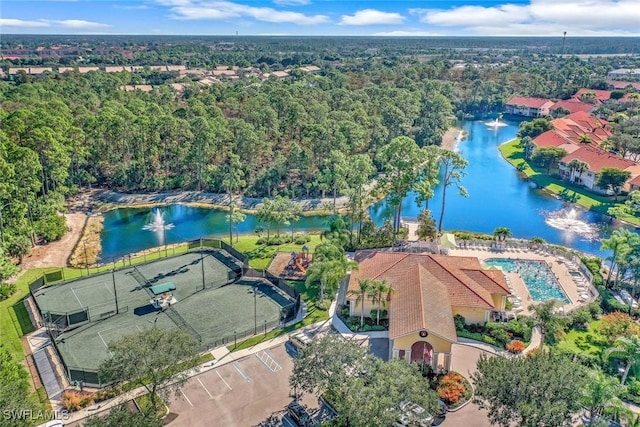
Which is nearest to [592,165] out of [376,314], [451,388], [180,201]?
[376,314]

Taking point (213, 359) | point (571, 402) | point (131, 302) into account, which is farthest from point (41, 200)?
point (571, 402)

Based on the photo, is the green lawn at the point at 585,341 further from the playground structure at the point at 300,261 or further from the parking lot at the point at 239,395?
the playground structure at the point at 300,261

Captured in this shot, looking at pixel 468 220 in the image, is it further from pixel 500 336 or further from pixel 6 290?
pixel 6 290

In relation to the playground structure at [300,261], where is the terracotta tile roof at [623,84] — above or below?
above

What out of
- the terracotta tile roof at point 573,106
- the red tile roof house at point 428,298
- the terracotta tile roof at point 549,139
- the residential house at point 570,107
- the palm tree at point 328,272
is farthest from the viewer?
the terracotta tile roof at point 573,106

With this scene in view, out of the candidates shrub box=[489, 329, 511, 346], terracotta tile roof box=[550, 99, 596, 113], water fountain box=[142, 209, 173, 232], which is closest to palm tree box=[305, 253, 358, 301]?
shrub box=[489, 329, 511, 346]

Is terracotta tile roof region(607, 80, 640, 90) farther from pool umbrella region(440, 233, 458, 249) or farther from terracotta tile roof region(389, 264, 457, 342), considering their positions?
terracotta tile roof region(389, 264, 457, 342)

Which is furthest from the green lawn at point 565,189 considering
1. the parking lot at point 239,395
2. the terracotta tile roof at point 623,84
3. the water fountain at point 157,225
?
the terracotta tile roof at point 623,84
